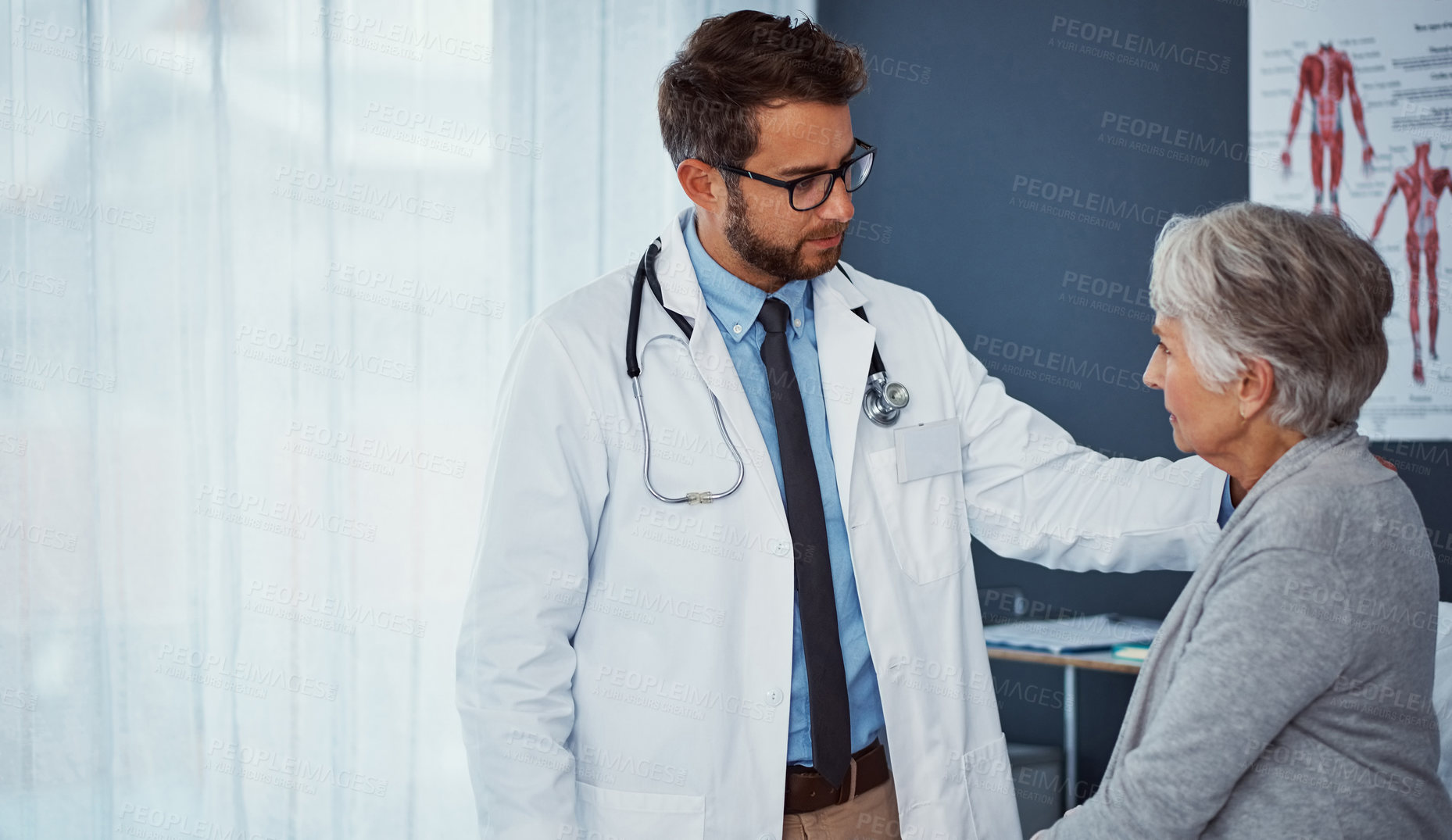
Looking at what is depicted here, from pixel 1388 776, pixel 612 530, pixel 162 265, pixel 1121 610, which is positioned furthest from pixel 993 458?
pixel 162 265

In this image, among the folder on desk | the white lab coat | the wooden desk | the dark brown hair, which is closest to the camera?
the white lab coat

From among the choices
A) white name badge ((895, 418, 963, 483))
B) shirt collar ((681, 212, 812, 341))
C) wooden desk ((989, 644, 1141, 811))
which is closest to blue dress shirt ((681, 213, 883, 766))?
shirt collar ((681, 212, 812, 341))

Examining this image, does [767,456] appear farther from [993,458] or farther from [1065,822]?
[1065,822]

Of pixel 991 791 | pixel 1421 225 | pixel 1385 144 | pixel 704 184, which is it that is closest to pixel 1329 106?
pixel 1385 144

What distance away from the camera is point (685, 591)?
1463mm

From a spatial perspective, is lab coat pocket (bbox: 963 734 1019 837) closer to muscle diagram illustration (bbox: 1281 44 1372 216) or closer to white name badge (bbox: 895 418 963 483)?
white name badge (bbox: 895 418 963 483)

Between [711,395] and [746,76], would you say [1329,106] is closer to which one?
[746,76]

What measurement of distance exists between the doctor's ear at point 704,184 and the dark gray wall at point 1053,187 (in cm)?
166

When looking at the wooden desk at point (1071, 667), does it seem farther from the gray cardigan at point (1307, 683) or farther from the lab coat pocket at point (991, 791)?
the gray cardigan at point (1307, 683)

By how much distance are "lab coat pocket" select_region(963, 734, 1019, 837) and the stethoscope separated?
1.67 ft

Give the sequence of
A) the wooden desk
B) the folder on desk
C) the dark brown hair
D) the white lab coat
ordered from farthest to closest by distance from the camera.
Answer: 1. the folder on desk
2. the wooden desk
3. the dark brown hair
4. the white lab coat

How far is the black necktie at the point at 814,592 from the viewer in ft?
4.81

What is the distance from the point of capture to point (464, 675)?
4.70 ft

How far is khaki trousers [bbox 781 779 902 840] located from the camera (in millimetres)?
Answer: 1489
